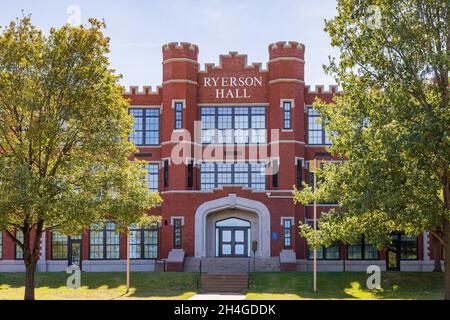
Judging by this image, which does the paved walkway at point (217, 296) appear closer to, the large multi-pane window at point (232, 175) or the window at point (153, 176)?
the large multi-pane window at point (232, 175)

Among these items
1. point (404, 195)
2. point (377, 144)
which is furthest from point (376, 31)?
point (404, 195)

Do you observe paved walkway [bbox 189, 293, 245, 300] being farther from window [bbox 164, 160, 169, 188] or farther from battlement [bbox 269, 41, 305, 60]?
battlement [bbox 269, 41, 305, 60]

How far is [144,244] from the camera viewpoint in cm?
4475

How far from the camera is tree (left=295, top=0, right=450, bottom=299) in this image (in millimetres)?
21297

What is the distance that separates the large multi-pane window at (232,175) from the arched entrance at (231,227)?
195 cm

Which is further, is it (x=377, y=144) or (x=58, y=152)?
(x=58, y=152)

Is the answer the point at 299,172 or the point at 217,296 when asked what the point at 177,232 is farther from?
the point at 217,296

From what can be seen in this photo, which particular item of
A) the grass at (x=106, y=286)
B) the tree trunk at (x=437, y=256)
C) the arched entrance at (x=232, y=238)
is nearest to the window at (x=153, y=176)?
the arched entrance at (x=232, y=238)

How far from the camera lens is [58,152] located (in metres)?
26.0

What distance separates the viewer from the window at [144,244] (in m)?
44.7

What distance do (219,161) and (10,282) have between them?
49.7 feet
